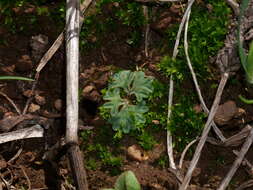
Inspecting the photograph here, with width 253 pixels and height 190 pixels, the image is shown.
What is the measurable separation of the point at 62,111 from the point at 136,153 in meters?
0.45

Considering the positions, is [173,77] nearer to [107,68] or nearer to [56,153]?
[107,68]

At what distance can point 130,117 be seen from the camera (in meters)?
2.30

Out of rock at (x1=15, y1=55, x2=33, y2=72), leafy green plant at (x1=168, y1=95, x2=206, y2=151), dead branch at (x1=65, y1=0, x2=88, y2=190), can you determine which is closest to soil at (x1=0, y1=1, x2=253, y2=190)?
rock at (x1=15, y1=55, x2=33, y2=72)

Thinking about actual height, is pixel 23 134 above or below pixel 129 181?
above

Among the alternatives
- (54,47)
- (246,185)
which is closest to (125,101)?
(54,47)

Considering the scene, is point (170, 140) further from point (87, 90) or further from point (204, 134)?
point (87, 90)

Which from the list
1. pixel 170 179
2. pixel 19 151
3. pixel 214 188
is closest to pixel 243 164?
pixel 214 188

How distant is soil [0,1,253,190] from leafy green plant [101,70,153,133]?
139 millimetres

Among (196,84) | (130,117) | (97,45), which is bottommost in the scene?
(130,117)

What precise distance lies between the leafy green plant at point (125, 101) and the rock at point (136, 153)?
115 mm

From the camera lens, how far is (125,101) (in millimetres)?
2354

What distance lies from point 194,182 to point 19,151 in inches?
36.6

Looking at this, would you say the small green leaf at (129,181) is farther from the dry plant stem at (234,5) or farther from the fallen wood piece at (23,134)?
the dry plant stem at (234,5)

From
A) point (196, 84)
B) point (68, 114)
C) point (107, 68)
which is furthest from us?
point (107, 68)
